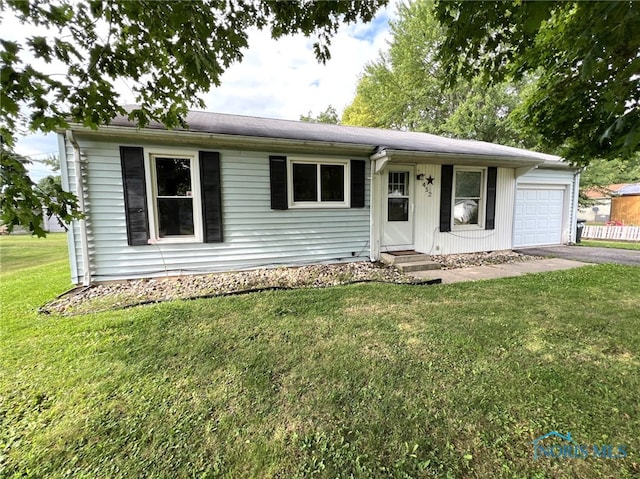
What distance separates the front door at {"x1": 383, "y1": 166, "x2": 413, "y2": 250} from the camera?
6867 millimetres

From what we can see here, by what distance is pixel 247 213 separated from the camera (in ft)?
19.1

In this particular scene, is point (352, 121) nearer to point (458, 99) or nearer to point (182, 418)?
point (458, 99)

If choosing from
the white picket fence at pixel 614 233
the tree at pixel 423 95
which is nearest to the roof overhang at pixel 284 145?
the white picket fence at pixel 614 233

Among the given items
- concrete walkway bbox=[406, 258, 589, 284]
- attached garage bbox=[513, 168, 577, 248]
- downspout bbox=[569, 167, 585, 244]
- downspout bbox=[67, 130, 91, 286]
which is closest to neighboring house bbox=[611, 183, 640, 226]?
downspout bbox=[569, 167, 585, 244]

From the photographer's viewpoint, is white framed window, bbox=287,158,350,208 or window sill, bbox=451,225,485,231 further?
window sill, bbox=451,225,485,231

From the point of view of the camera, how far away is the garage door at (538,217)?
8.76 meters

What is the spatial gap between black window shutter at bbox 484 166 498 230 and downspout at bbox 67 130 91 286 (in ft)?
28.9

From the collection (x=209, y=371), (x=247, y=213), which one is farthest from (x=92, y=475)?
(x=247, y=213)

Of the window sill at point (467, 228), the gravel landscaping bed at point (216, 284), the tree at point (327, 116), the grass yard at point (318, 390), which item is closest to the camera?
the grass yard at point (318, 390)

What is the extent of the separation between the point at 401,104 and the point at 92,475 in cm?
2275

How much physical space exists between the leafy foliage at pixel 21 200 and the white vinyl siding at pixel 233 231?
3.70 meters

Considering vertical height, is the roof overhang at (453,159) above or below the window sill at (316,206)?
above

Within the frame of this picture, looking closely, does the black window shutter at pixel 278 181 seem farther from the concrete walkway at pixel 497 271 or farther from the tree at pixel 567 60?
the tree at pixel 567 60

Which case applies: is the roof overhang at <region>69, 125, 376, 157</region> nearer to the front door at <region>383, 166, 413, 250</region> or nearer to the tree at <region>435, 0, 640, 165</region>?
the front door at <region>383, 166, 413, 250</region>
